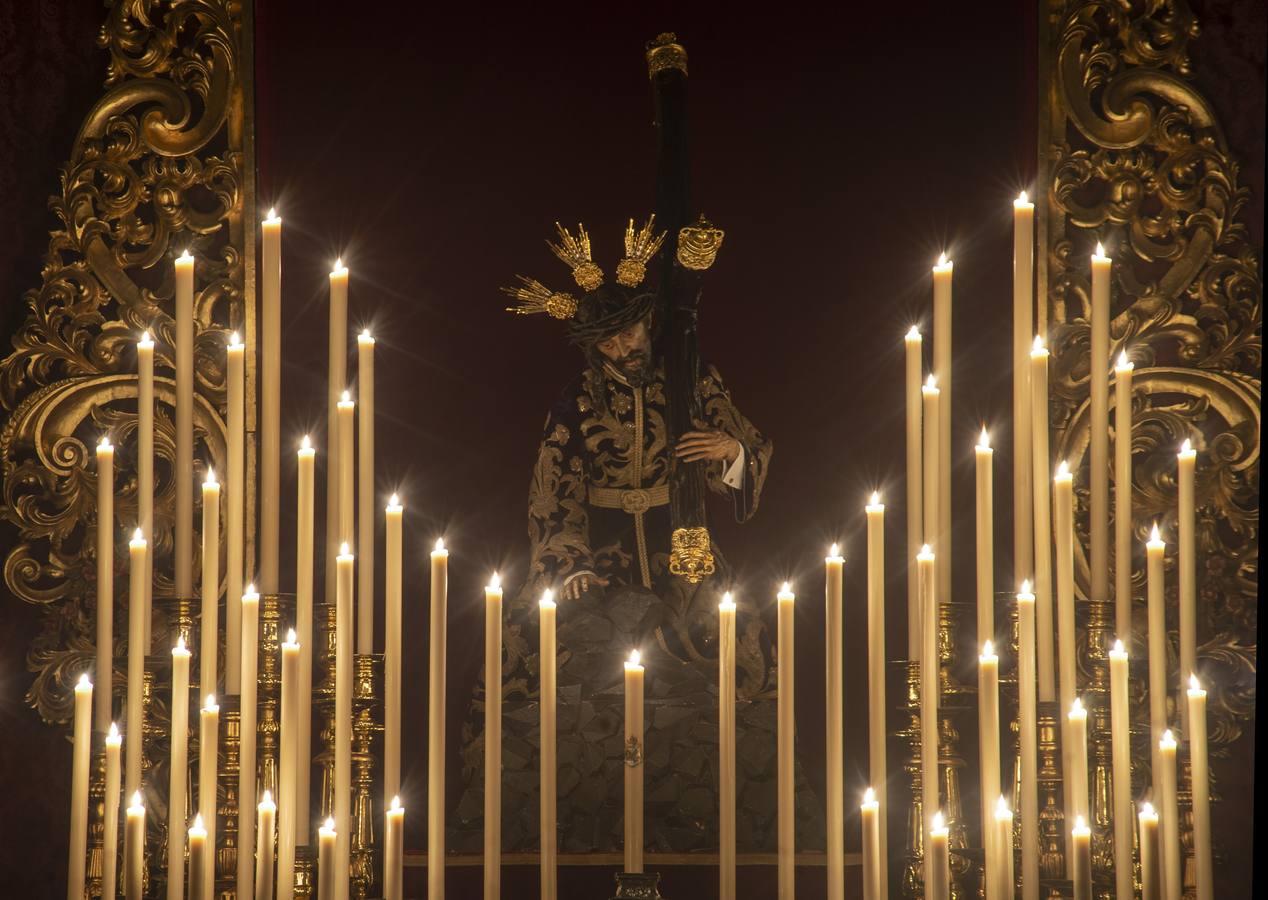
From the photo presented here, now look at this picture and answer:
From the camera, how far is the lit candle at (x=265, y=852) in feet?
6.57

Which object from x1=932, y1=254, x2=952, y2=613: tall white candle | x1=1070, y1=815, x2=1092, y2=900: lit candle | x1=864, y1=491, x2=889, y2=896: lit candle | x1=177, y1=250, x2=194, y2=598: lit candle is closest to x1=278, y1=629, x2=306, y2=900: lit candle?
x1=177, y1=250, x2=194, y2=598: lit candle

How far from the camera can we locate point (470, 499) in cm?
288

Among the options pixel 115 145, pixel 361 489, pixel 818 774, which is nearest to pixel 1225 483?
pixel 818 774

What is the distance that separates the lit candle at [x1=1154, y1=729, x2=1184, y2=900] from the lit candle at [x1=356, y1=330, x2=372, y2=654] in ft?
3.08

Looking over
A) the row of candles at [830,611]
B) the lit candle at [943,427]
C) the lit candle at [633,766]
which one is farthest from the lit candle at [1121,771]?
the lit candle at [633,766]

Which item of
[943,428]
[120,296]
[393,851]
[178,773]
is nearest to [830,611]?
[943,428]

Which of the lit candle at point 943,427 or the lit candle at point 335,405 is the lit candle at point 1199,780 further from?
the lit candle at point 335,405

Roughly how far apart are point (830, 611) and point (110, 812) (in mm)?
858

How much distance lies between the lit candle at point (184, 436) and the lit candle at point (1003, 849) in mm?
991

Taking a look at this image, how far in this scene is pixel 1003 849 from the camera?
1942mm

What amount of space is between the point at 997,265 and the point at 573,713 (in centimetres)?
99

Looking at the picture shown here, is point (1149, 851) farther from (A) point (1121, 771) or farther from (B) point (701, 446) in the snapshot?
(B) point (701, 446)

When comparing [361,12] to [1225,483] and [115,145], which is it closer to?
[115,145]

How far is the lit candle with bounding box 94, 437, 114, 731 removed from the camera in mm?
2199
